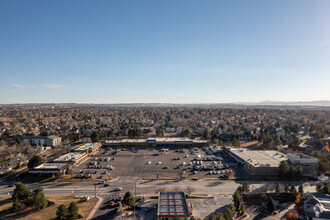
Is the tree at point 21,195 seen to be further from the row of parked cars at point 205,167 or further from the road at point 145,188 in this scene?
the row of parked cars at point 205,167

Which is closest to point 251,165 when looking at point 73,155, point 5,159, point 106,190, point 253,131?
point 106,190

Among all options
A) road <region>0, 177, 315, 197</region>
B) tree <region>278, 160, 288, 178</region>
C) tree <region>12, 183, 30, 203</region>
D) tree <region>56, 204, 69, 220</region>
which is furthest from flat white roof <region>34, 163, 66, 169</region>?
tree <region>278, 160, 288, 178</region>

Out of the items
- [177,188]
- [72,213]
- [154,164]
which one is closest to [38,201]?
[72,213]

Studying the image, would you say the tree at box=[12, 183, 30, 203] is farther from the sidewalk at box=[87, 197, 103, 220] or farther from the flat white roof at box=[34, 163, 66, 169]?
the flat white roof at box=[34, 163, 66, 169]

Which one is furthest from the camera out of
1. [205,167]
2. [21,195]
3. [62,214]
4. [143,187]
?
[205,167]

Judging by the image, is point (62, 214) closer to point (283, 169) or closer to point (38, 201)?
point (38, 201)

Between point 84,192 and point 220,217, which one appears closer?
point 220,217

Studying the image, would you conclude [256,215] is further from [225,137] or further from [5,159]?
[5,159]

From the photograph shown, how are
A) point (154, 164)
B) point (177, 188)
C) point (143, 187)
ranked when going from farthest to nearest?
point (154, 164), point (143, 187), point (177, 188)
